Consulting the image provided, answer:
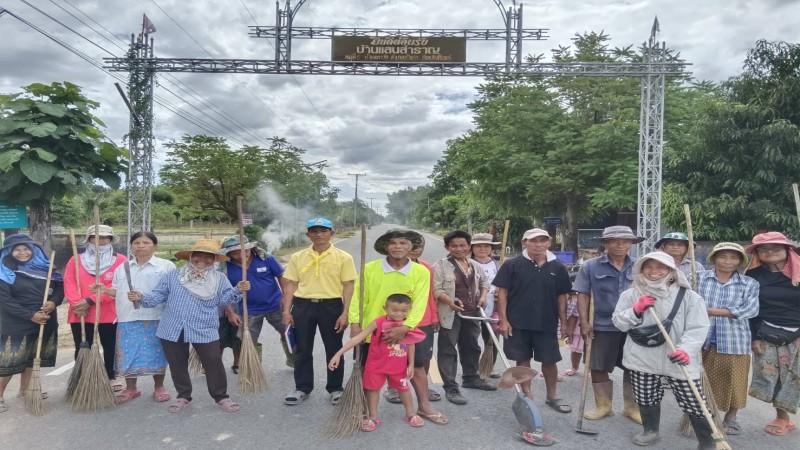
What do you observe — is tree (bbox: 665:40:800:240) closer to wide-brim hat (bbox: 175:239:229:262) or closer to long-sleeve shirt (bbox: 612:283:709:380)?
long-sleeve shirt (bbox: 612:283:709:380)

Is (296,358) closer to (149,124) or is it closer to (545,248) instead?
(545,248)

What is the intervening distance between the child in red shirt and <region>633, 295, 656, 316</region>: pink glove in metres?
1.54

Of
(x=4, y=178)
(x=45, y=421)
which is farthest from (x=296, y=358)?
(x=4, y=178)

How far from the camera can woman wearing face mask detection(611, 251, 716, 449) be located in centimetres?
348

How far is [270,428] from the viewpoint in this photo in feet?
13.1

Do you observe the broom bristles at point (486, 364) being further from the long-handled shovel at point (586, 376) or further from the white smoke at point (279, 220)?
the white smoke at point (279, 220)

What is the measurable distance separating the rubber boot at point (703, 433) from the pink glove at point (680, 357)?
0.52 metres

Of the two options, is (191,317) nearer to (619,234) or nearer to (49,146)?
(619,234)

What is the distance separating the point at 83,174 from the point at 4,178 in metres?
0.95

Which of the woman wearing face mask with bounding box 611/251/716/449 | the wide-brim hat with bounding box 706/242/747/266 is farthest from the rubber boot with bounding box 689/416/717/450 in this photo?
the wide-brim hat with bounding box 706/242/747/266

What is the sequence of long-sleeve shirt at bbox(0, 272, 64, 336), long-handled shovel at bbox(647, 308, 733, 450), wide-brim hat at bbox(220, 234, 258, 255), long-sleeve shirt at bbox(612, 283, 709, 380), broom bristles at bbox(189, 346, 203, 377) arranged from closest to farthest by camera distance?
long-handled shovel at bbox(647, 308, 733, 450)
long-sleeve shirt at bbox(612, 283, 709, 380)
long-sleeve shirt at bbox(0, 272, 64, 336)
wide-brim hat at bbox(220, 234, 258, 255)
broom bristles at bbox(189, 346, 203, 377)

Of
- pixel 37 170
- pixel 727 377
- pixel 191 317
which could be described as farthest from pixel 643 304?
pixel 37 170

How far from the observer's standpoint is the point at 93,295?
14.9 ft

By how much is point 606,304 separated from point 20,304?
4953 millimetres
